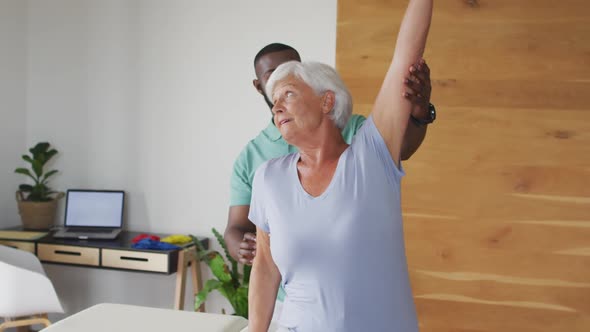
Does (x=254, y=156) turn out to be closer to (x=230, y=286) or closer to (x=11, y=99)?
(x=230, y=286)

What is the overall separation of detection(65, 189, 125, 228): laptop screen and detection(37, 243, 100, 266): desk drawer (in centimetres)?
29

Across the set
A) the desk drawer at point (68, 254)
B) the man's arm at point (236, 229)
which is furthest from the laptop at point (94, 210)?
the man's arm at point (236, 229)

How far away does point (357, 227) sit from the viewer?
1.19m

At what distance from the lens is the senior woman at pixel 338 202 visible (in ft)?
3.93

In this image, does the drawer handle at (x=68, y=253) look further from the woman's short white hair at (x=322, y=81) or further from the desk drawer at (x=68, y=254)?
the woman's short white hair at (x=322, y=81)

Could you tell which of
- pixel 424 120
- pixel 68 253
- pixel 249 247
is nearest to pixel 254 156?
pixel 249 247

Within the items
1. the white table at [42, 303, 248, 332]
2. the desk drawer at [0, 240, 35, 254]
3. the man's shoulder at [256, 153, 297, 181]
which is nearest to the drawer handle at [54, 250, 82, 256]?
the desk drawer at [0, 240, 35, 254]

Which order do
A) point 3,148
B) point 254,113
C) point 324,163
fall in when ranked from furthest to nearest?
point 3,148 → point 254,113 → point 324,163

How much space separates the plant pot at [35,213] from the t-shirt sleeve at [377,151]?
3.30 meters

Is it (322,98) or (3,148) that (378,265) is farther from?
(3,148)

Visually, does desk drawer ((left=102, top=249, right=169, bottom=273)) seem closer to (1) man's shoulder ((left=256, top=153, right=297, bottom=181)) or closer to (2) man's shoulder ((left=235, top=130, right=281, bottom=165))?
(2) man's shoulder ((left=235, top=130, right=281, bottom=165))

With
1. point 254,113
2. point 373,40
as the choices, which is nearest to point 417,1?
point 373,40

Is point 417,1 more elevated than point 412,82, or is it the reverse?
point 417,1

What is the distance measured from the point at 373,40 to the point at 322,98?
152 cm
